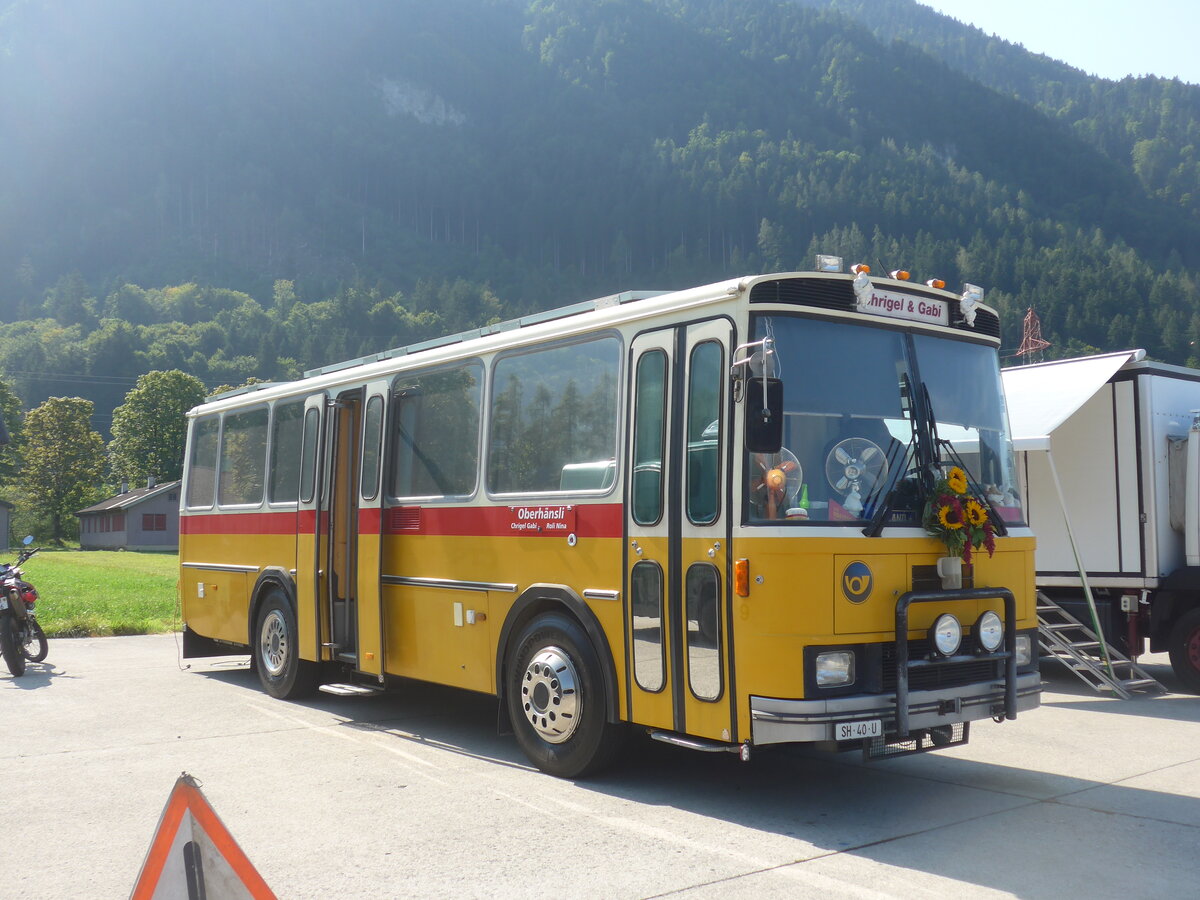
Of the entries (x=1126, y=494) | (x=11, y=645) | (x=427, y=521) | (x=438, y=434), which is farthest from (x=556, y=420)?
(x=11, y=645)

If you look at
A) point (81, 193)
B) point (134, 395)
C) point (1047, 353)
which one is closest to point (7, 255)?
point (81, 193)

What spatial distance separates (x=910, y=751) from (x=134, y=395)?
8783cm

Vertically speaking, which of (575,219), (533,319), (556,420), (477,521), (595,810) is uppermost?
(575,219)

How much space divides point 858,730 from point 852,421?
1.68m

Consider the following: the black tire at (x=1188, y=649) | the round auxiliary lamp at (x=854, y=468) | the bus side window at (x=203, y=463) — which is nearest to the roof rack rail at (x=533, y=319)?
the round auxiliary lamp at (x=854, y=468)

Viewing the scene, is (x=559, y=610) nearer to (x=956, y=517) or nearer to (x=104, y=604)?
(x=956, y=517)

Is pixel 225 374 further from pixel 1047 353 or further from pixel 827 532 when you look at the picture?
pixel 827 532

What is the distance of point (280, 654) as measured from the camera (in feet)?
35.7

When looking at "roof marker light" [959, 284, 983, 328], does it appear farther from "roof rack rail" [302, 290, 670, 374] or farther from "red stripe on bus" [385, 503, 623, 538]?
"red stripe on bus" [385, 503, 623, 538]

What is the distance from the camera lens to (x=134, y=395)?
3386 inches

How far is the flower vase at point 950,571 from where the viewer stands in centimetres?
647

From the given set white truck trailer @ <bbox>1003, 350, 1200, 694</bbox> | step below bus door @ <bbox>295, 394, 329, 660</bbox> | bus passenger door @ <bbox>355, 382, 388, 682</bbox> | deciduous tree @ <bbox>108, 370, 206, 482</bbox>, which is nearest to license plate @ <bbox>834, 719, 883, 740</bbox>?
bus passenger door @ <bbox>355, 382, 388, 682</bbox>

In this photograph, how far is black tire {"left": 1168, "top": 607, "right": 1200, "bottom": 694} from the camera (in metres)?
11.2

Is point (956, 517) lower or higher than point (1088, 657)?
higher
